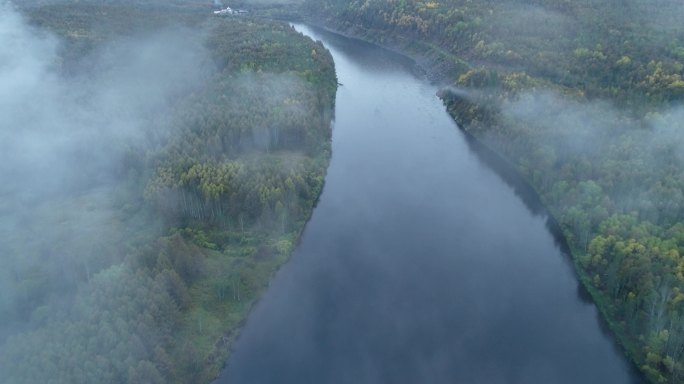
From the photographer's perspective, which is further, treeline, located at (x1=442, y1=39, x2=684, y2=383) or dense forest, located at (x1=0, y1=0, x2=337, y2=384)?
treeline, located at (x1=442, y1=39, x2=684, y2=383)

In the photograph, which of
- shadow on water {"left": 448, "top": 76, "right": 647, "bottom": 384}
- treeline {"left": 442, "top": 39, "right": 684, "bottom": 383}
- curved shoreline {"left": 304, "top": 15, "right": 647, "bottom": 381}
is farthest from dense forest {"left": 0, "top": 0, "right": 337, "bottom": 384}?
treeline {"left": 442, "top": 39, "right": 684, "bottom": 383}

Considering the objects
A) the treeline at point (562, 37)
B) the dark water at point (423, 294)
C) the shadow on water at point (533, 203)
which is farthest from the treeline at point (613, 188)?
the treeline at point (562, 37)

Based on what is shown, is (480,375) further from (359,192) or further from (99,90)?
(99,90)

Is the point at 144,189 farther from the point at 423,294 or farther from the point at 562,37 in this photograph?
the point at 562,37

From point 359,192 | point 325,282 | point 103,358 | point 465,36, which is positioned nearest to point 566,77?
point 465,36

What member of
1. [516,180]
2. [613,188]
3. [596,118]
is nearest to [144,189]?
[516,180]

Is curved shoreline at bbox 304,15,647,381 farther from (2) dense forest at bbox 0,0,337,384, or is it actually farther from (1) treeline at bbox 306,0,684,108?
(2) dense forest at bbox 0,0,337,384

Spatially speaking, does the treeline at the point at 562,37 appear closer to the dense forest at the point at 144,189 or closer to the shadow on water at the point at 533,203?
the shadow on water at the point at 533,203
